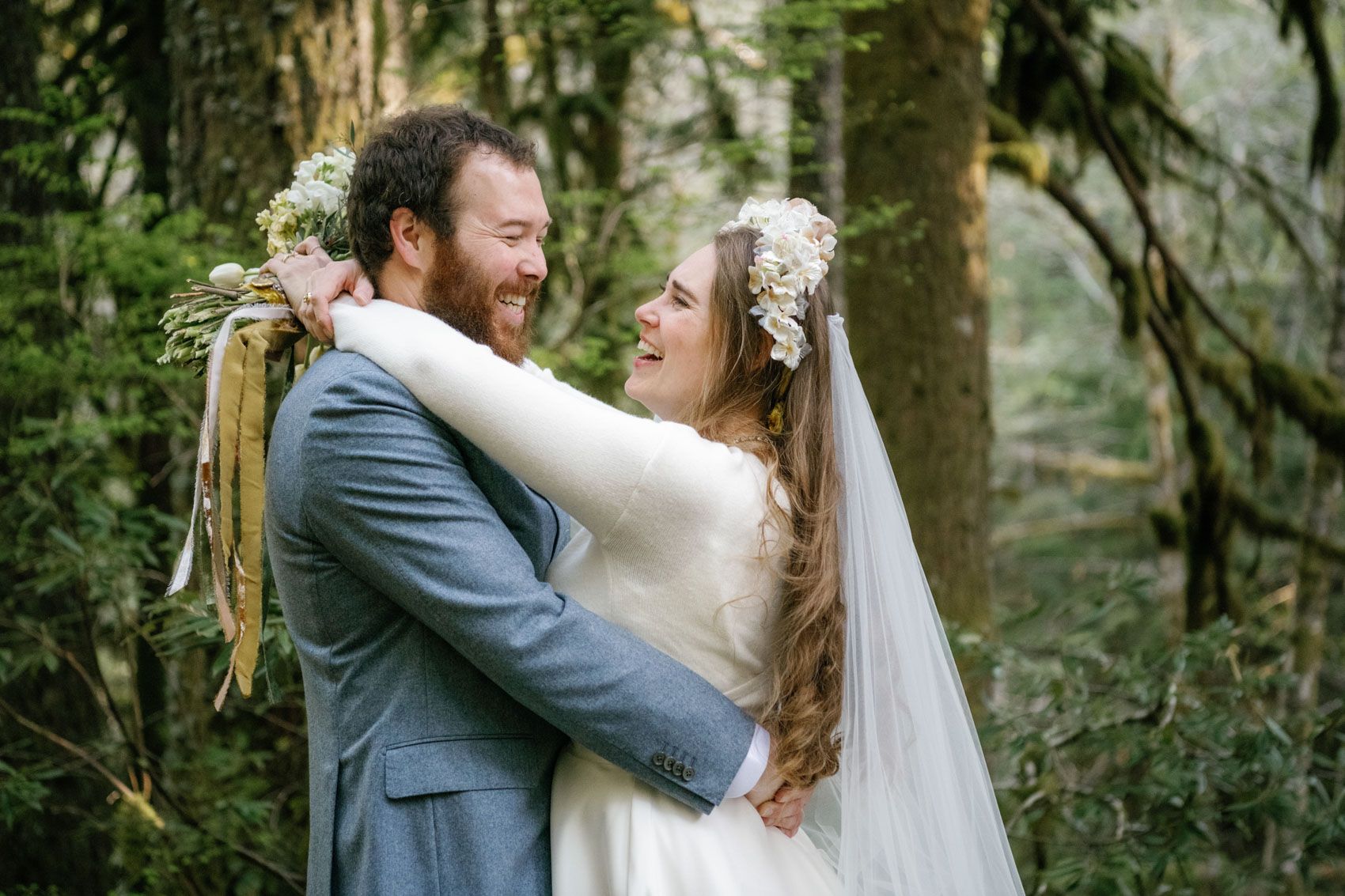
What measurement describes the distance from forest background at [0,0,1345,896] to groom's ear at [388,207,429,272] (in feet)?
1.64

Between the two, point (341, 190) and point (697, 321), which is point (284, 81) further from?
point (697, 321)

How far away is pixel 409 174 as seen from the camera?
232 cm

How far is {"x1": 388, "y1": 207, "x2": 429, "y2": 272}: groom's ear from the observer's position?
232 centimetres

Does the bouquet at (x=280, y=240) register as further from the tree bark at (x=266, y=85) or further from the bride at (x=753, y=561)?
the tree bark at (x=266, y=85)

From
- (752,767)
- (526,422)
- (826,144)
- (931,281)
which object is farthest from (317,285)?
(826,144)

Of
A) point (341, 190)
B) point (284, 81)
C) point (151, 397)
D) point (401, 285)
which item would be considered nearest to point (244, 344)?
point (401, 285)

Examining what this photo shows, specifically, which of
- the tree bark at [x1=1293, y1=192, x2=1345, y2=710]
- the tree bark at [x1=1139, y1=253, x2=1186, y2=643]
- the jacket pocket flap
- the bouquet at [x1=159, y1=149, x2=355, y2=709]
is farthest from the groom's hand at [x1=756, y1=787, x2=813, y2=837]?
the tree bark at [x1=1139, y1=253, x2=1186, y2=643]

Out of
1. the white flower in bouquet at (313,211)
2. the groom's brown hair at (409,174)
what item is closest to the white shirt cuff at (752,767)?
the groom's brown hair at (409,174)

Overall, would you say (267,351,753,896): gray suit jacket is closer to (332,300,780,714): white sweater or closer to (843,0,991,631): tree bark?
(332,300,780,714): white sweater

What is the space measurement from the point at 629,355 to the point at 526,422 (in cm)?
474

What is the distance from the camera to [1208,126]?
15336mm

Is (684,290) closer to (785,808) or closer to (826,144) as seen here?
(785,808)

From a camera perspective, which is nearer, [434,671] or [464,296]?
[434,671]

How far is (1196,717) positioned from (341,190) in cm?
318
